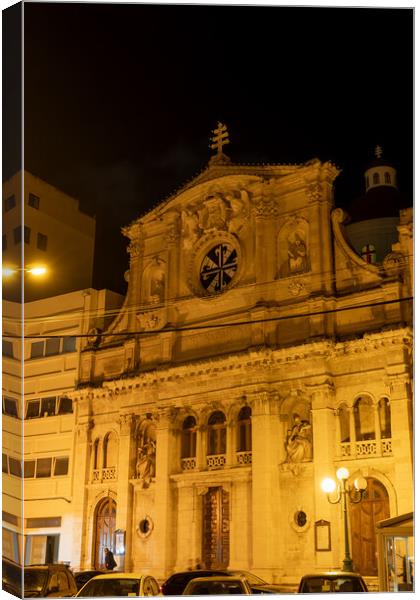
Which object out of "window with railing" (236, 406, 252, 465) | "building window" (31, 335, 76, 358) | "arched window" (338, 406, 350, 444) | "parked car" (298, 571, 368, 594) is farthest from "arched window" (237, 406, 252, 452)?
"parked car" (298, 571, 368, 594)

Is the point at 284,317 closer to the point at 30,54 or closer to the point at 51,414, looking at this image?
the point at 51,414

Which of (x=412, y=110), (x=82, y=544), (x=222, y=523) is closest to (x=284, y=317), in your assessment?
(x=222, y=523)

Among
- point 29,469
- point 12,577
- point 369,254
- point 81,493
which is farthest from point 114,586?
point 369,254

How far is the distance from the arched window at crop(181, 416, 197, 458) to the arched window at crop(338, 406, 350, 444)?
16.6 feet

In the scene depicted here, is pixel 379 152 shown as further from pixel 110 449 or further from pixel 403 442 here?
pixel 110 449

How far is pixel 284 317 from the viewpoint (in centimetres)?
2458

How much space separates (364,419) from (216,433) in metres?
4.99

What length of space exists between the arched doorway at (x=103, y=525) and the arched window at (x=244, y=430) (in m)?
5.24

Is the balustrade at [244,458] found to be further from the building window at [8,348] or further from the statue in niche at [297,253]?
the building window at [8,348]

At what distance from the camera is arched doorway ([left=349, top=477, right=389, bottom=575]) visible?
69.0ft

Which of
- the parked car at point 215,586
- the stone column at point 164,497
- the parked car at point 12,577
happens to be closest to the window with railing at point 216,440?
the stone column at point 164,497

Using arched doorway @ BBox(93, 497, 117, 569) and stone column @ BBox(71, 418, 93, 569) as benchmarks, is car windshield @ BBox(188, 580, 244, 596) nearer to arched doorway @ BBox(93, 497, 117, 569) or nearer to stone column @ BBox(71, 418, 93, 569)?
stone column @ BBox(71, 418, 93, 569)

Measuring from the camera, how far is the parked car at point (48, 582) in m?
15.2

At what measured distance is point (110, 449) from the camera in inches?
1112
